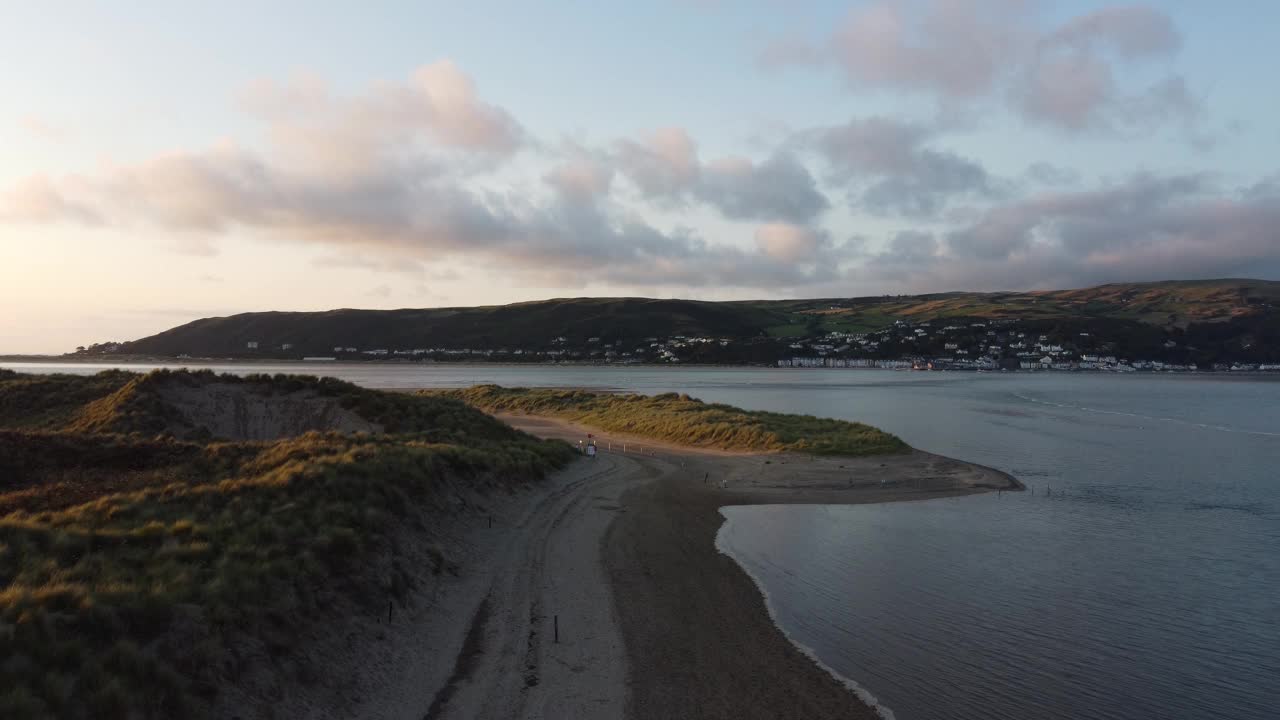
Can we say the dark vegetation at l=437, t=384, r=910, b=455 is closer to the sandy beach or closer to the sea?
the sea

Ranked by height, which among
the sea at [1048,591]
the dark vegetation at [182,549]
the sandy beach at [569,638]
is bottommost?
the sea at [1048,591]

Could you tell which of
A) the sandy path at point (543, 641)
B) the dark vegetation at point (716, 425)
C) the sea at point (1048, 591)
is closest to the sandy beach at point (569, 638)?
the sandy path at point (543, 641)

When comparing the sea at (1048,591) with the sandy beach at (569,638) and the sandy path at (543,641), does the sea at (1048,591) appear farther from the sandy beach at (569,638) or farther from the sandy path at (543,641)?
the sandy path at (543,641)

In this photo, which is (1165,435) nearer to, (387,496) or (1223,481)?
(1223,481)

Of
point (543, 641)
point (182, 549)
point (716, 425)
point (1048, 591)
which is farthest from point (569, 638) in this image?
point (716, 425)


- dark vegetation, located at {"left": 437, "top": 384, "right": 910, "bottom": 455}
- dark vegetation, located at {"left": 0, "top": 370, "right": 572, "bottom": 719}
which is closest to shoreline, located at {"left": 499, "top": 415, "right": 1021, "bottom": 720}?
dark vegetation, located at {"left": 0, "top": 370, "right": 572, "bottom": 719}
